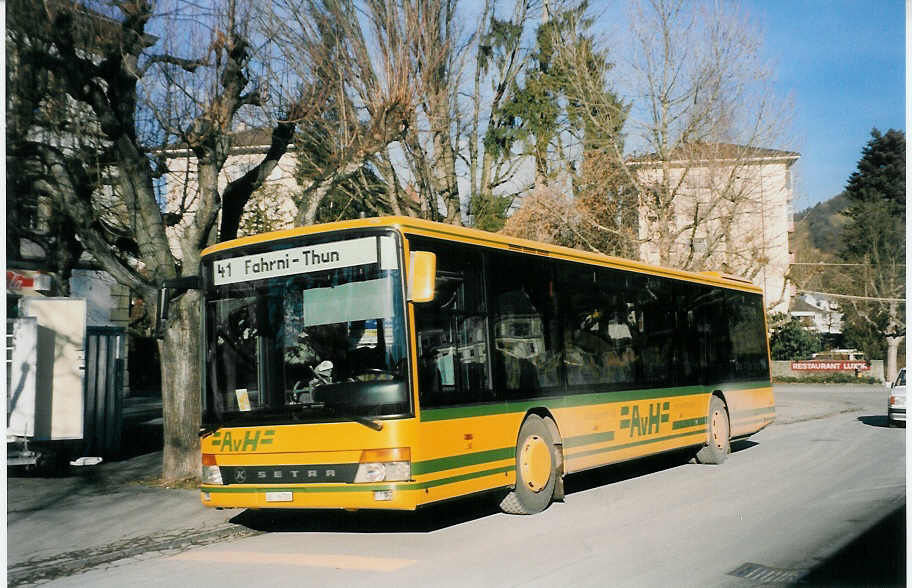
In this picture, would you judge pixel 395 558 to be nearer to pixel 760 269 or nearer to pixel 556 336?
pixel 556 336

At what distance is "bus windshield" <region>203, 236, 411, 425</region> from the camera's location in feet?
27.4

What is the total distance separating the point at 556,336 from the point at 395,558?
150 inches

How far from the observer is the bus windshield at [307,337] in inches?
328

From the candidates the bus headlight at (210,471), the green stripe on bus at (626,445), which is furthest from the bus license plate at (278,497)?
the green stripe on bus at (626,445)

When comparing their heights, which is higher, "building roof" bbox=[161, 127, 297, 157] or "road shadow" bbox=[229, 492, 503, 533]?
"building roof" bbox=[161, 127, 297, 157]

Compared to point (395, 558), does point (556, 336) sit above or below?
above

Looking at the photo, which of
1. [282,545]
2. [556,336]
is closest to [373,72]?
[556,336]

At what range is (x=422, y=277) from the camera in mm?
8328

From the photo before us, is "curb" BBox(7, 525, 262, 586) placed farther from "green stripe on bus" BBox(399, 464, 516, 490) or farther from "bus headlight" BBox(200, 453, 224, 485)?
"green stripe on bus" BBox(399, 464, 516, 490)

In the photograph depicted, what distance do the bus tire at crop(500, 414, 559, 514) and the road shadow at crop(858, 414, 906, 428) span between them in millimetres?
15373

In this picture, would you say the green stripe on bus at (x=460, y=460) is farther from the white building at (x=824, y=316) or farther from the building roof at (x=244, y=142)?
the white building at (x=824, y=316)

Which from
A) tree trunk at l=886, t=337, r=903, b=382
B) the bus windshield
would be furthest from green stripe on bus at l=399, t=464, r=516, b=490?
tree trunk at l=886, t=337, r=903, b=382

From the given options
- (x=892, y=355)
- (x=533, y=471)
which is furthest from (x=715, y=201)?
(x=892, y=355)

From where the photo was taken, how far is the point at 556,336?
10.9 metres
